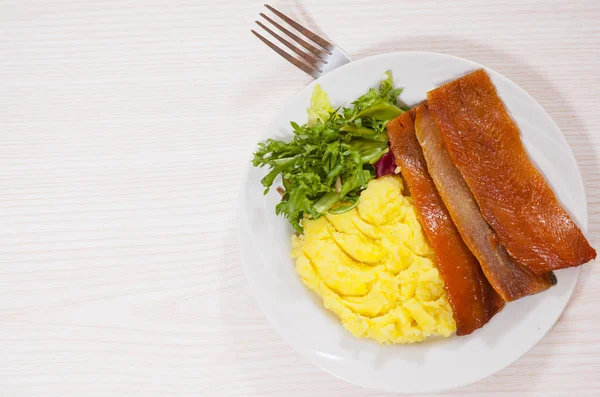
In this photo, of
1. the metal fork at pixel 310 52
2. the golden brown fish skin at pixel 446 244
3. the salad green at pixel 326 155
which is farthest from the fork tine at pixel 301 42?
the golden brown fish skin at pixel 446 244

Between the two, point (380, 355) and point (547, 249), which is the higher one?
point (547, 249)

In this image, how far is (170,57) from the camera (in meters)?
3.17

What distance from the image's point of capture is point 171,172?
3094mm

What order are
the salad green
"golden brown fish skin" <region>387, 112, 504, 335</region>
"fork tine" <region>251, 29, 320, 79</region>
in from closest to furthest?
"golden brown fish skin" <region>387, 112, 504, 335</region>, the salad green, "fork tine" <region>251, 29, 320, 79</region>

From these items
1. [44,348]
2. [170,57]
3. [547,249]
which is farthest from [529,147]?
[44,348]

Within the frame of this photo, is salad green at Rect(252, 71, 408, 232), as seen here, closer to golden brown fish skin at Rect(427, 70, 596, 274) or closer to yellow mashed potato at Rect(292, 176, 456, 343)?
yellow mashed potato at Rect(292, 176, 456, 343)

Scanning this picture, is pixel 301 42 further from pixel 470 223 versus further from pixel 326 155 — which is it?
pixel 470 223

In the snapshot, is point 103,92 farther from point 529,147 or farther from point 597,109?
point 597,109

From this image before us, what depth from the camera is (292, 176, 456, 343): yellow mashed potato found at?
2.66 m

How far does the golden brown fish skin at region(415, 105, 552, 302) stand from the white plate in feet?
0.45

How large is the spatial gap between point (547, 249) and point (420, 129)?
31.2 inches

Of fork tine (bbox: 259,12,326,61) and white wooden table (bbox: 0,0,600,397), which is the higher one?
fork tine (bbox: 259,12,326,61)

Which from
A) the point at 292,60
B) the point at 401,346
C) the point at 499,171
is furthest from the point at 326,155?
the point at 401,346

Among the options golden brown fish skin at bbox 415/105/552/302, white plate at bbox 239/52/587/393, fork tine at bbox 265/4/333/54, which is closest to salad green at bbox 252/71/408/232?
white plate at bbox 239/52/587/393
